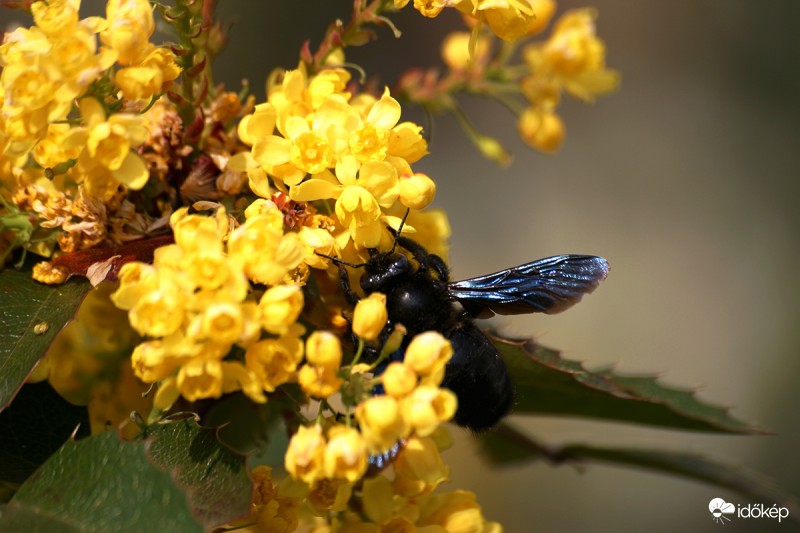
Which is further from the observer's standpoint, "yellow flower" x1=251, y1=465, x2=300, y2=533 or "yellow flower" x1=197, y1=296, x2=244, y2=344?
"yellow flower" x1=251, y1=465, x2=300, y2=533

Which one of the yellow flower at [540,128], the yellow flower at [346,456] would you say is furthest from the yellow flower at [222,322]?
the yellow flower at [540,128]

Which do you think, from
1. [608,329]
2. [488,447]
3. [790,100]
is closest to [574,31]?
[488,447]

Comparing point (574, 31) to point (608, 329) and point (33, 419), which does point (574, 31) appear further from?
point (608, 329)

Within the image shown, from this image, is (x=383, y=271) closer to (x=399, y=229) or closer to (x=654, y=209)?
(x=399, y=229)

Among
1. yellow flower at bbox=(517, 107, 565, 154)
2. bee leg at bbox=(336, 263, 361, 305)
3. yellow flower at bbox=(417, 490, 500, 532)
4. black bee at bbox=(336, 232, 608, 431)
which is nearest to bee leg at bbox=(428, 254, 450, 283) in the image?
black bee at bbox=(336, 232, 608, 431)

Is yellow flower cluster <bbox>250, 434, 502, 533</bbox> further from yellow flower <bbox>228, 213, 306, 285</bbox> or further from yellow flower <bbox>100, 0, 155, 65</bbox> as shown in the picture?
yellow flower <bbox>100, 0, 155, 65</bbox>

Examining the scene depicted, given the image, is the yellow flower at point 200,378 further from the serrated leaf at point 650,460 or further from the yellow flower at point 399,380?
the serrated leaf at point 650,460
